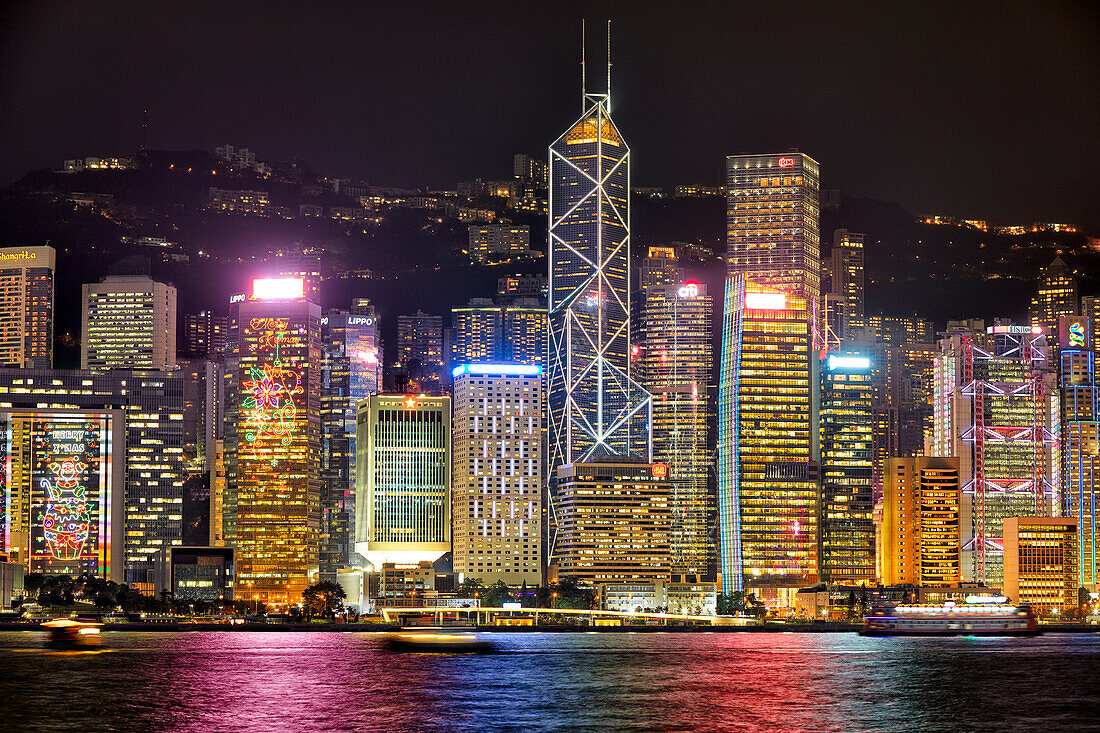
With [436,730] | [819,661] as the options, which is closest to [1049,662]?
[819,661]

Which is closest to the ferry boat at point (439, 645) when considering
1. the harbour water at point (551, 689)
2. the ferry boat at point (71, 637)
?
the harbour water at point (551, 689)

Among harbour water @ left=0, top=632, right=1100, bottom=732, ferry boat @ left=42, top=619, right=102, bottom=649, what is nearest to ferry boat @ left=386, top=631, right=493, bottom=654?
harbour water @ left=0, top=632, right=1100, bottom=732

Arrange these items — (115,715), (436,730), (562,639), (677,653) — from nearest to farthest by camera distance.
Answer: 1. (436,730)
2. (115,715)
3. (677,653)
4. (562,639)

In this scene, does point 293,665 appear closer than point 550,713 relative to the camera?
No

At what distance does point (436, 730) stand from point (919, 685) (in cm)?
4390

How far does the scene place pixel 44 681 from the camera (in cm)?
11469

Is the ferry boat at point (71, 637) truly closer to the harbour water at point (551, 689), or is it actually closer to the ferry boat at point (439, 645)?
the harbour water at point (551, 689)

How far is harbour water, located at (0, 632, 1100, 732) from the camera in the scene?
92.9 m

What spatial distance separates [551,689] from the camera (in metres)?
113

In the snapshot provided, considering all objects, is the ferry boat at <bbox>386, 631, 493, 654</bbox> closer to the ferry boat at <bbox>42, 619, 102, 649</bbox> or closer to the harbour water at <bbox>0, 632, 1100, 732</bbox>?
the harbour water at <bbox>0, 632, 1100, 732</bbox>

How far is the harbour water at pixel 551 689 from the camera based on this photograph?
9288 centimetres

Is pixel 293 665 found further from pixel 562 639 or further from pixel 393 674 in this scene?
pixel 562 639

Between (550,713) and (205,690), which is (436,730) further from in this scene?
(205,690)

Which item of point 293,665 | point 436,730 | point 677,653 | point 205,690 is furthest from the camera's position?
point 677,653
